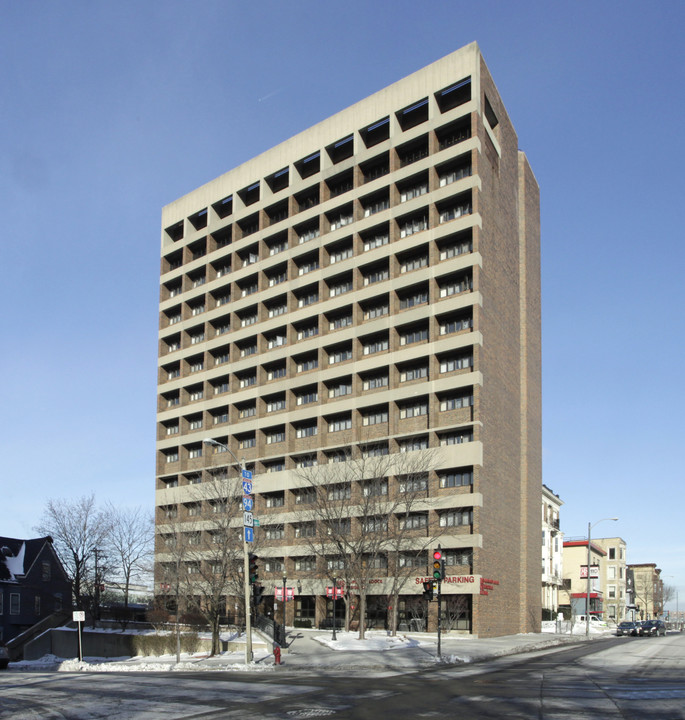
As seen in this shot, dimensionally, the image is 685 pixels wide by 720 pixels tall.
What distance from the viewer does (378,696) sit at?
1966 cm

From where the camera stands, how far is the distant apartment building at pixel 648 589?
166875mm

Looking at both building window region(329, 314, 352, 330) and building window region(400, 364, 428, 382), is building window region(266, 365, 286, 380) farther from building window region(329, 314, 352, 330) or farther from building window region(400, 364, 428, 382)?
building window region(400, 364, 428, 382)

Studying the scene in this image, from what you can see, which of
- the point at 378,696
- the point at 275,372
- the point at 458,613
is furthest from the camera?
the point at 275,372

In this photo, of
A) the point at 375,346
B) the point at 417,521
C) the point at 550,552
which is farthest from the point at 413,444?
the point at 550,552

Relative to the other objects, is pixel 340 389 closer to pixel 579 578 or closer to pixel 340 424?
pixel 340 424

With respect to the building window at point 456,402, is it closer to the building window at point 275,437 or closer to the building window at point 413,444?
the building window at point 413,444

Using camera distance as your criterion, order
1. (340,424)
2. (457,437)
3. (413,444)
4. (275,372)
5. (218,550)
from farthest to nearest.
A: (275,372), (340,424), (413,444), (457,437), (218,550)

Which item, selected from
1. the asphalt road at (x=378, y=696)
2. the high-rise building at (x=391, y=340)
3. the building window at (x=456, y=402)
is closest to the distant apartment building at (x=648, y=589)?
the high-rise building at (x=391, y=340)

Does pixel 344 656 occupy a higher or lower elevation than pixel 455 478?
lower

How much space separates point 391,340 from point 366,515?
17327mm

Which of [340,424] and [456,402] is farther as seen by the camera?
[340,424]

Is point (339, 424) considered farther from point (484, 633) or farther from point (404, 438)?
point (484, 633)

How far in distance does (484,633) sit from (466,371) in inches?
751

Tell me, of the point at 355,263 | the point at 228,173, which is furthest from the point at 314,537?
the point at 228,173
